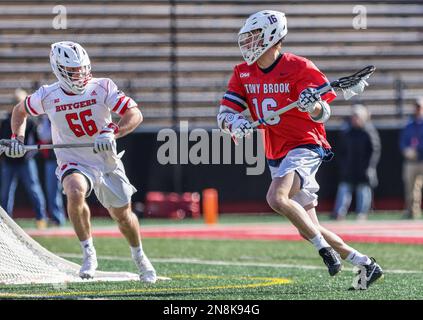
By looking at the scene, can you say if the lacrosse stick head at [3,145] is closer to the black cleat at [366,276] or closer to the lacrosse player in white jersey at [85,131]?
the lacrosse player in white jersey at [85,131]

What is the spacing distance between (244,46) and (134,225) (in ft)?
4.62

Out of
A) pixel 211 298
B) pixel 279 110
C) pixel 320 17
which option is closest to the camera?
pixel 211 298

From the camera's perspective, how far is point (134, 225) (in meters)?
7.40

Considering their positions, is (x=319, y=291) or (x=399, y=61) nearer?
(x=319, y=291)

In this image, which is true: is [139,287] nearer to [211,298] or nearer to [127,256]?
[211,298]

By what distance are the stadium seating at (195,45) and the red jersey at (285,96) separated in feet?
35.0

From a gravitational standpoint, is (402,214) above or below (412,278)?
below

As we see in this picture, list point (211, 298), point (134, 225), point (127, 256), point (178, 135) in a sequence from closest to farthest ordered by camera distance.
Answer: point (211, 298)
point (134, 225)
point (127, 256)
point (178, 135)

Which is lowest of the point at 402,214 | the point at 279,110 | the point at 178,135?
the point at 402,214

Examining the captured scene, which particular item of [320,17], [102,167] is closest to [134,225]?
[102,167]

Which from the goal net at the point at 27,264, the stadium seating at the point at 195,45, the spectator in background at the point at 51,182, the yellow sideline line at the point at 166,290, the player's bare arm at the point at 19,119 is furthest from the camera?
the stadium seating at the point at 195,45

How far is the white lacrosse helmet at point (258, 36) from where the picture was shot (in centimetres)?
696

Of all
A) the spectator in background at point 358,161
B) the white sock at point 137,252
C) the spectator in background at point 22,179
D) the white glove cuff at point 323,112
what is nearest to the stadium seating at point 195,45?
the spectator in background at point 358,161

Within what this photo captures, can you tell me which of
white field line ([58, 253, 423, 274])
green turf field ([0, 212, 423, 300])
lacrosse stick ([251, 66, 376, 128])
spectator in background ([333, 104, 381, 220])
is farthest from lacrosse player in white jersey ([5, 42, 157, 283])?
spectator in background ([333, 104, 381, 220])
